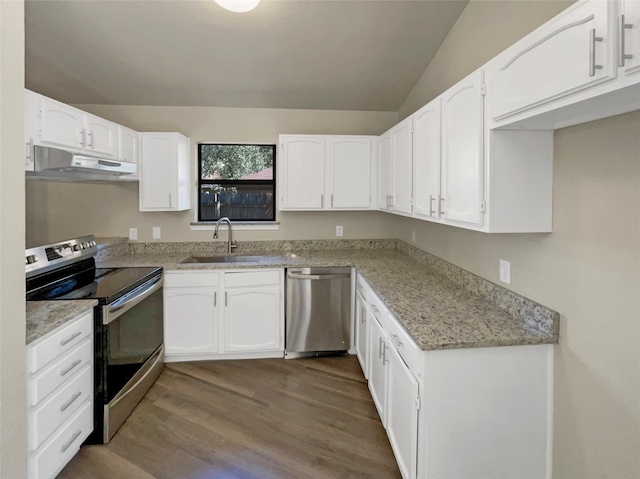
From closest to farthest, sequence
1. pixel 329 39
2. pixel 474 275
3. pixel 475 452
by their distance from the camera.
Answer: pixel 475 452, pixel 474 275, pixel 329 39

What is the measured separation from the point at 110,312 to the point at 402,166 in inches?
84.6

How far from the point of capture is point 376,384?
2.38 meters

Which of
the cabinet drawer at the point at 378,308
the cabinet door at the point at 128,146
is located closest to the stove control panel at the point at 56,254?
the cabinet door at the point at 128,146

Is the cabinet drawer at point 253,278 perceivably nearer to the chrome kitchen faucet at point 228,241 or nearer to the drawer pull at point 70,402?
the chrome kitchen faucet at point 228,241

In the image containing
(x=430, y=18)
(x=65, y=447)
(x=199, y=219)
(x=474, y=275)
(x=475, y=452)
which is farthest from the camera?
(x=199, y=219)

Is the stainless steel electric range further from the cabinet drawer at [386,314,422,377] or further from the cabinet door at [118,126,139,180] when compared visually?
the cabinet drawer at [386,314,422,377]

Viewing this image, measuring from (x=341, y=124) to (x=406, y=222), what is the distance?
122 cm

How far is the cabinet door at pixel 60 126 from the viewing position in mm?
2188

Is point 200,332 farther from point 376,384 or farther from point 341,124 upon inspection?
point 341,124

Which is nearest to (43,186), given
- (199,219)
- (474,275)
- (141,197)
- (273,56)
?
(141,197)

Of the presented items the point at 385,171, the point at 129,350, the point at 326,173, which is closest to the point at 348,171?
the point at 326,173

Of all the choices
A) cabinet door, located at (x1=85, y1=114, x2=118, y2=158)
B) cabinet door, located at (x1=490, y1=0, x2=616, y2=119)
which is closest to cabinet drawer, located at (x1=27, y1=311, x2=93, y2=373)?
cabinet door, located at (x1=85, y1=114, x2=118, y2=158)

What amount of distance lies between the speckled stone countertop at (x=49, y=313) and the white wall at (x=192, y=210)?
1.76 meters

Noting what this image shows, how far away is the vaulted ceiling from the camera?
2.42 metres
